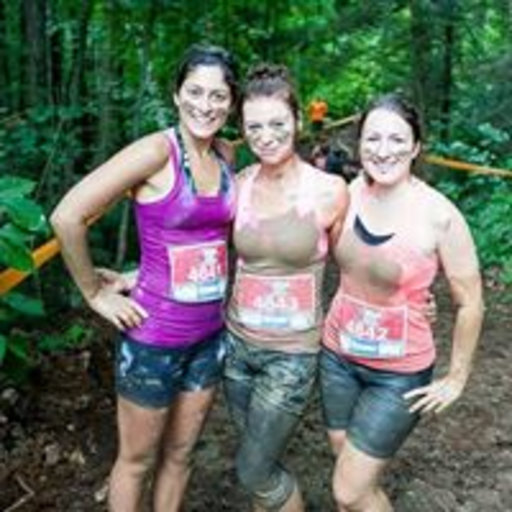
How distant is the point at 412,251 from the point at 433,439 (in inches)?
91.9

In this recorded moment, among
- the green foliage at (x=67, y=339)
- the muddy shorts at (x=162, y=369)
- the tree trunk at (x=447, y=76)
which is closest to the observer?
the muddy shorts at (x=162, y=369)

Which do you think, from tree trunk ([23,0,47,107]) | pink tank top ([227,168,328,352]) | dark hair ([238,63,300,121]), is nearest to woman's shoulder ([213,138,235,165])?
pink tank top ([227,168,328,352])

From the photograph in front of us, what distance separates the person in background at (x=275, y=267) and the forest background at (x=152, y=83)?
74 cm

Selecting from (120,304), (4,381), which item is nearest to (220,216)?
(120,304)

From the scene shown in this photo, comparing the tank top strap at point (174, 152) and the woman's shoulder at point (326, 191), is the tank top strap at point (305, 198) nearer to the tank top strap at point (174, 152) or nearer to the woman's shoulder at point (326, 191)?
the woman's shoulder at point (326, 191)

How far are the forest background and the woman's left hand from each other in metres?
1.38

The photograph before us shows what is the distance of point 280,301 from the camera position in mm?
3262

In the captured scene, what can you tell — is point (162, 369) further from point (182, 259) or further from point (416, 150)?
point (416, 150)

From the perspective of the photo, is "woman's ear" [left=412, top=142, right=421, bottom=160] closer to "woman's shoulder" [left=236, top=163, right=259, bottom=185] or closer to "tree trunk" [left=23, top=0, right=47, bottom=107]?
"woman's shoulder" [left=236, top=163, right=259, bottom=185]

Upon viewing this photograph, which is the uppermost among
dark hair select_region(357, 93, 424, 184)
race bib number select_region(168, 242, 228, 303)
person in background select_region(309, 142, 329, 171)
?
dark hair select_region(357, 93, 424, 184)

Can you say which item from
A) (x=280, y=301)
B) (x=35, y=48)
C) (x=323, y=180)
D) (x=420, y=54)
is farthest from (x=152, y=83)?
(x=420, y=54)

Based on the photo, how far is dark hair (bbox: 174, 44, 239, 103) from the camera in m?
3.16

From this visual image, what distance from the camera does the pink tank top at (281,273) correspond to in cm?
321

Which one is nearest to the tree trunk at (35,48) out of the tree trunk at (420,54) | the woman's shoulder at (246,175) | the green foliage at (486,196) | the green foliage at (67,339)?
the green foliage at (67,339)
